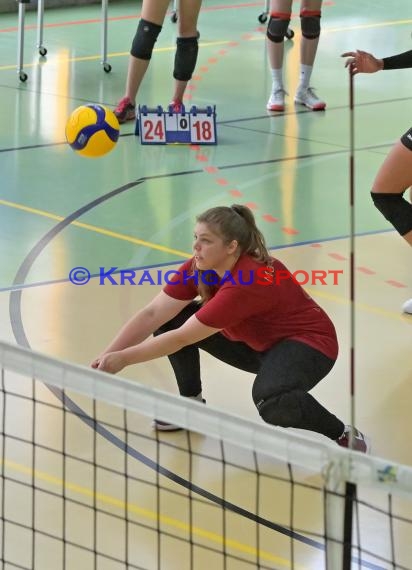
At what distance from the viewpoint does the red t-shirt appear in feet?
12.9

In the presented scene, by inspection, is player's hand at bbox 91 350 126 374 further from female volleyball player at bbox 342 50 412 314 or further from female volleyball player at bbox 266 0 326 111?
female volleyball player at bbox 266 0 326 111

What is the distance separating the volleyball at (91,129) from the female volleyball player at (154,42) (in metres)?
1.39

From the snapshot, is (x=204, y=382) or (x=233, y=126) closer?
(x=204, y=382)

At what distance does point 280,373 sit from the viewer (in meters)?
4.04

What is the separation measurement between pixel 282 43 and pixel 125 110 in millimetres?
1352

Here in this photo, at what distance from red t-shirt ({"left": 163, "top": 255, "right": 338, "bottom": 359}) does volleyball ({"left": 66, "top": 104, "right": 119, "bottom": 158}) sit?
2564mm

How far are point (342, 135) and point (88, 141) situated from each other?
218cm

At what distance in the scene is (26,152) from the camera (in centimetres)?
763

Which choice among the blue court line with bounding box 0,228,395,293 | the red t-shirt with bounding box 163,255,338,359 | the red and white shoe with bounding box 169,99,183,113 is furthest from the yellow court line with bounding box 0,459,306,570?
the red and white shoe with bounding box 169,99,183,113

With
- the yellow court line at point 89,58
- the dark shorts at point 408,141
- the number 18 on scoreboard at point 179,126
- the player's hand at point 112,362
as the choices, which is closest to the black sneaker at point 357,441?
the player's hand at point 112,362

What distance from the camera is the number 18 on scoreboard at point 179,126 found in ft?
25.6

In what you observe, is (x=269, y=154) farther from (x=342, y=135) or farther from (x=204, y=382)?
(x=204, y=382)

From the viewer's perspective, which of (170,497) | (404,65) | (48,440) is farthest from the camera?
(404,65)

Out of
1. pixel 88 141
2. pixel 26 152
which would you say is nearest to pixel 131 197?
pixel 88 141
